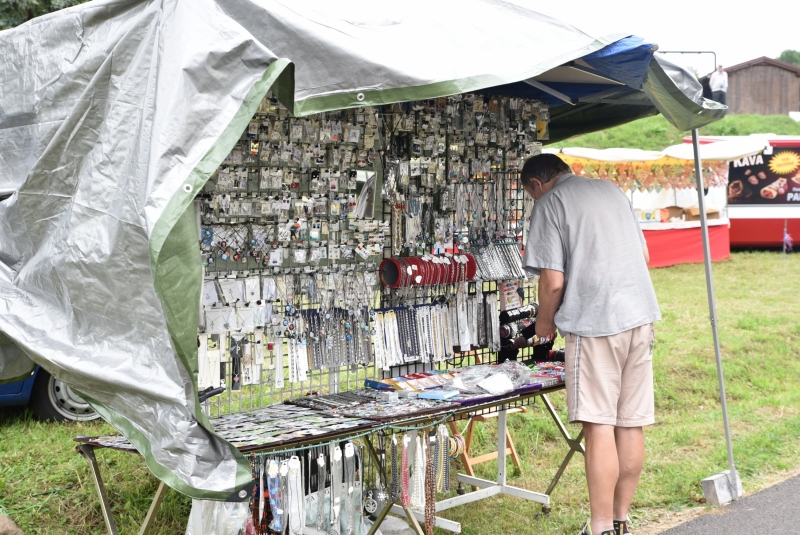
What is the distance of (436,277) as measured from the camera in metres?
4.98

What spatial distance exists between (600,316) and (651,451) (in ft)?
9.40

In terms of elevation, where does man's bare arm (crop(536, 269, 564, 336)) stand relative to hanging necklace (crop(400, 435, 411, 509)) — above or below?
above

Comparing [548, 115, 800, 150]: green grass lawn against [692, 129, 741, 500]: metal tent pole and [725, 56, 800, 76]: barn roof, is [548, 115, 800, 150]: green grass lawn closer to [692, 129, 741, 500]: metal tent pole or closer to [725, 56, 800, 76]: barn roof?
[725, 56, 800, 76]: barn roof

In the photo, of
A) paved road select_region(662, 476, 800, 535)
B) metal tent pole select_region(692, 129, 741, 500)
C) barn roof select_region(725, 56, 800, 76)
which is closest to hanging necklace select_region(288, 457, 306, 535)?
paved road select_region(662, 476, 800, 535)

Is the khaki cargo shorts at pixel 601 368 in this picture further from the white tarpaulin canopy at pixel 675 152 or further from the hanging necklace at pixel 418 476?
the white tarpaulin canopy at pixel 675 152

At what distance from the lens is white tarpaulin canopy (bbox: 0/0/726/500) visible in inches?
117

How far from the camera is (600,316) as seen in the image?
13.4 feet

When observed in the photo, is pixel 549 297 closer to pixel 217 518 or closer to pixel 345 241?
pixel 345 241

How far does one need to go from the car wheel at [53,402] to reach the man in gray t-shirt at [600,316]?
402 centimetres

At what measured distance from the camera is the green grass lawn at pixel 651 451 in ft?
16.2

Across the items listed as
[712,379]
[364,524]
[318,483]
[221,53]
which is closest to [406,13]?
[221,53]

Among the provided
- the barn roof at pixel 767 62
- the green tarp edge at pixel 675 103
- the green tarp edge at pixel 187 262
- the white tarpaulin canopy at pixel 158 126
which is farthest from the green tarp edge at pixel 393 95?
the barn roof at pixel 767 62

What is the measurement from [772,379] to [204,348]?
696cm

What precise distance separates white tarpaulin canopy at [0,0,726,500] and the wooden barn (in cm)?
2772
